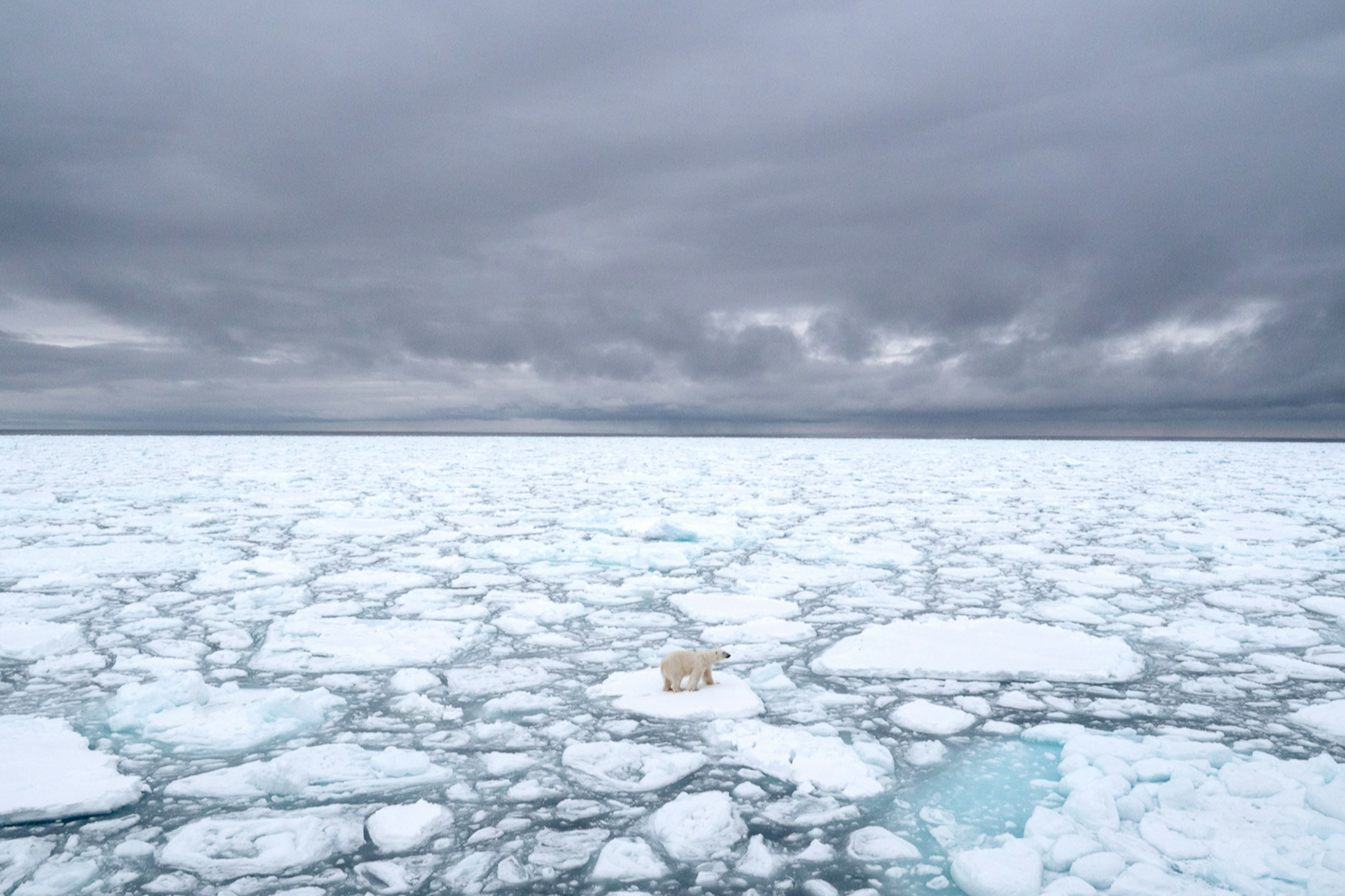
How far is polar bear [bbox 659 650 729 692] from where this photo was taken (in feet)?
10.3

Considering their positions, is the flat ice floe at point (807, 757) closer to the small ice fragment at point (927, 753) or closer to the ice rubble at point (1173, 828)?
the small ice fragment at point (927, 753)

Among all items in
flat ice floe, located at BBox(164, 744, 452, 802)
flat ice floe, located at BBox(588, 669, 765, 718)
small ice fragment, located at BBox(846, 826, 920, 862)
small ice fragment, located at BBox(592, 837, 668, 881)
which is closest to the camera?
small ice fragment, located at BBox(592, 837, 668, 881)

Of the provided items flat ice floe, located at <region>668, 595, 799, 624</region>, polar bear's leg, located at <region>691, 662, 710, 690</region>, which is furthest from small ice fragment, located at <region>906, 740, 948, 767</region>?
flat ice floe, located at <region>668, 595, 799, 624</region>

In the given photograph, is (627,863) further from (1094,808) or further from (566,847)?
(1094,808)

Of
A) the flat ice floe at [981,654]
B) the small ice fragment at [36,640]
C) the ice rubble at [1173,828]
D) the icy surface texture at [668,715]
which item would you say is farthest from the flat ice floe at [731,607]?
the small ice fragment at [36,640]

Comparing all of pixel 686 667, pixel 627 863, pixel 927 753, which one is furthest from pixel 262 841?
pixel 927 753

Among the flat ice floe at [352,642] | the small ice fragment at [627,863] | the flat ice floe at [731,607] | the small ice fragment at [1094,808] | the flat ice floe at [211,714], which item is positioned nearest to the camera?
the small ice fragment at [627,863]

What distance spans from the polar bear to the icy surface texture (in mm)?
73

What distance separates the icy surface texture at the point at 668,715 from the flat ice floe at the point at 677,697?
2 cm

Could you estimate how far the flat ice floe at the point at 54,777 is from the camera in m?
2.15

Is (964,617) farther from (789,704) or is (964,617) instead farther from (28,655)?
(28,655)

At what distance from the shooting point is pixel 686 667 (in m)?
3.18

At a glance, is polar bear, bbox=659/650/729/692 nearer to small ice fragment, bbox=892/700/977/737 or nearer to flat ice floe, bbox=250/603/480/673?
small ice fragment, bbox=892/700/977/737

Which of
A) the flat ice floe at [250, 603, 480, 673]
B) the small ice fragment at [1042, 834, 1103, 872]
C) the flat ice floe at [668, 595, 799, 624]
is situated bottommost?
the flat ice floe at [250, 603, 480, 673]
